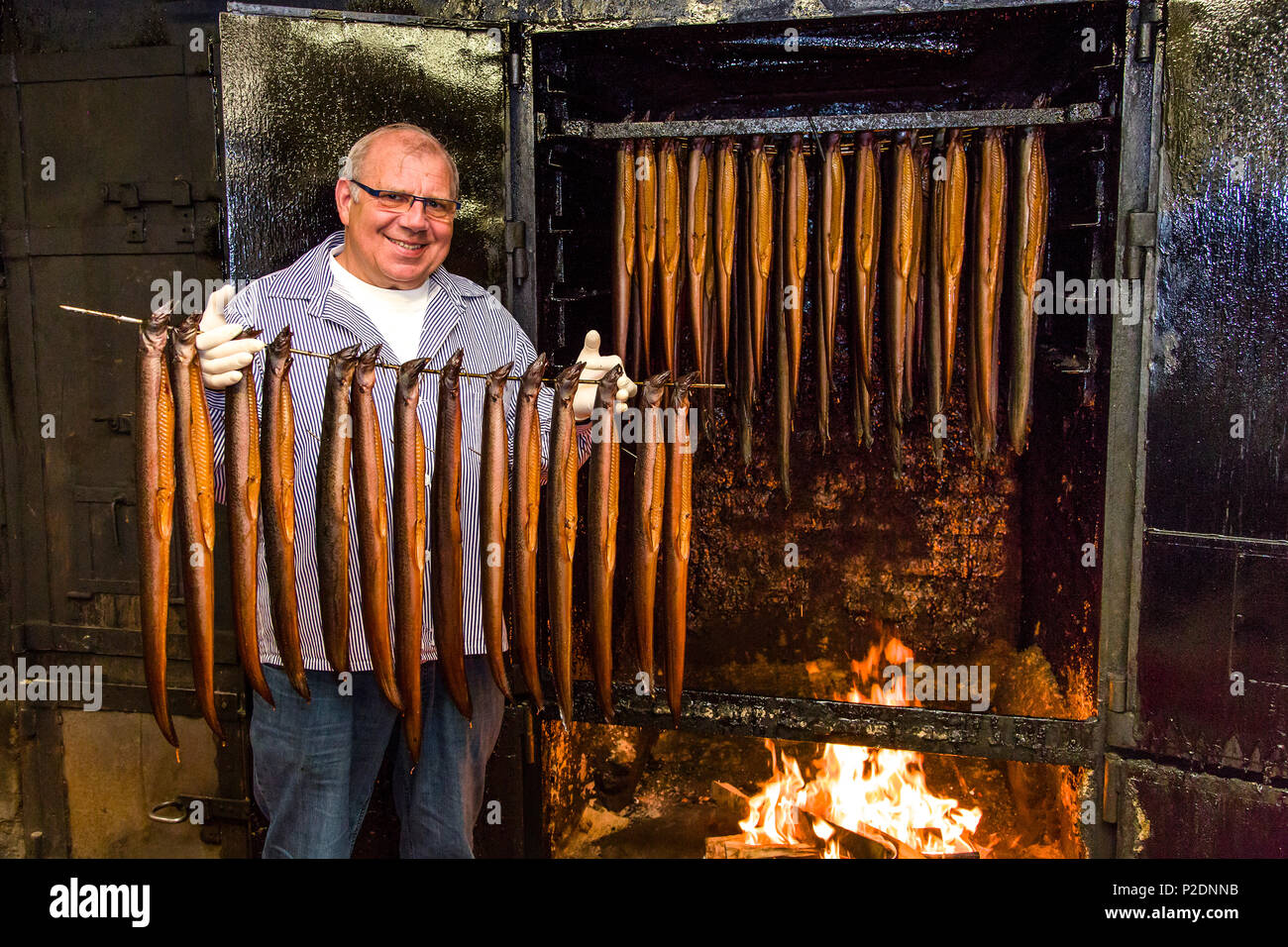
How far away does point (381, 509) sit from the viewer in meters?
2.62

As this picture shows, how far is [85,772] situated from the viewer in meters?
4.92

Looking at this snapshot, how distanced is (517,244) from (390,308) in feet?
1.93

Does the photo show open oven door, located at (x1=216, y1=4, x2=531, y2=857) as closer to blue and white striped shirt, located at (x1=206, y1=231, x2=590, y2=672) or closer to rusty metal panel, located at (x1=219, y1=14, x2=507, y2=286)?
rusty metal panel, located at (x1=219, y1=14, x2=507, y2=286)

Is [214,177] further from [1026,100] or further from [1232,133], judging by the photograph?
[1232,133]

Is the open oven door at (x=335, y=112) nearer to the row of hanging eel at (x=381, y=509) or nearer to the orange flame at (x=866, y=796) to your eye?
the row of hanging eel at (x=381, y=509)

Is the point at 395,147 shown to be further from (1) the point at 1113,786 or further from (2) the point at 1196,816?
(2) the point at 1196,816

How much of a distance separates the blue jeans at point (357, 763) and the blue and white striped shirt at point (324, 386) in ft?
0.47

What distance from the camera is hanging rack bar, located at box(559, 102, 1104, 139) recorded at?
10.6 ft

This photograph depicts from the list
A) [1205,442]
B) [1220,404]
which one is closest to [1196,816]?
[1205,442]

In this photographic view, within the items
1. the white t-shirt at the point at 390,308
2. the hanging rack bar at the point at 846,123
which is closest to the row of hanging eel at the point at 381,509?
the white t-shirt at the point at 390,308

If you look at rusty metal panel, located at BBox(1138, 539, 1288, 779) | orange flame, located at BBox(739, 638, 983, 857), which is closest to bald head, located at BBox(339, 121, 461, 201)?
rusty metal panel, located at BBox(1138, 539, 1288, 779)

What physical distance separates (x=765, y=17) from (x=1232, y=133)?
161 centimetres

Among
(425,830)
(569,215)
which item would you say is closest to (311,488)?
(425,830)

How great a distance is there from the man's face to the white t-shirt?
1.7 inches
